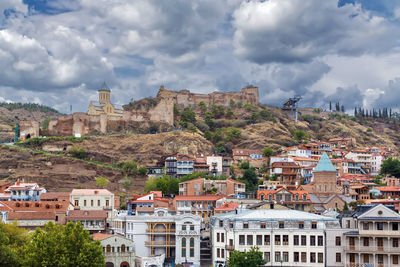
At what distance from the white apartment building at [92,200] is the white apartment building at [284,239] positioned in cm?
3395

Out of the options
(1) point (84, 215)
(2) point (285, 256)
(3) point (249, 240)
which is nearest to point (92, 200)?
(1) point (84, 215)

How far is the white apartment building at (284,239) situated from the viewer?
61312 millimetres

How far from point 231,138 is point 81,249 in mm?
100357

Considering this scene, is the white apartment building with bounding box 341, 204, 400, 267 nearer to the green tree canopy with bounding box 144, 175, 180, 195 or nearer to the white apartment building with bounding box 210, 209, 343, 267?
the white apartment building with bounding box 210, 209, 343, 267

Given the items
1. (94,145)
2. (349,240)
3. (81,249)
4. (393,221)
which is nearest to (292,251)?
(349,240)

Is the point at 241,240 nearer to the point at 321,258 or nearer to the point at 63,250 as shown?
the point at 321,258

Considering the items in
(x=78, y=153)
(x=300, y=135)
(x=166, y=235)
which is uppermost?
(x=300, y=135)

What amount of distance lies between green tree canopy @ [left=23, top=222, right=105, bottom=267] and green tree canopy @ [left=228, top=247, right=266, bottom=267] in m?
13.3

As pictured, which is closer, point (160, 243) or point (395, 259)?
point (395, 259)

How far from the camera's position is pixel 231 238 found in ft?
207

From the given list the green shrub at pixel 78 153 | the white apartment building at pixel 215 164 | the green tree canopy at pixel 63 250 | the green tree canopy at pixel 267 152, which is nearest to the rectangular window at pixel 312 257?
the green tree canopy at pixel 63 250

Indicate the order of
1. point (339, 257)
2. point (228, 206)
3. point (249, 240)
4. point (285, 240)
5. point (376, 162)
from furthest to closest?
point (376, 162), point (228, 206), point (249, 240), point (285, 240), point (339, 257)

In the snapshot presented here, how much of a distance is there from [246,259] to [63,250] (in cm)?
1817

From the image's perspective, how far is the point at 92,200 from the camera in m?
93.6
